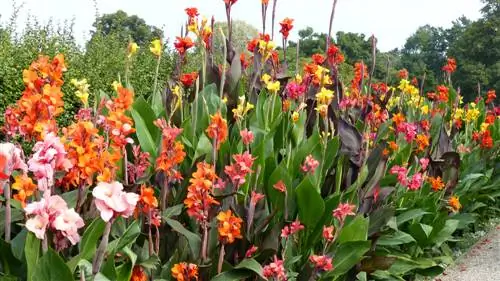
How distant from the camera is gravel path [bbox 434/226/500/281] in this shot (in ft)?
13.4

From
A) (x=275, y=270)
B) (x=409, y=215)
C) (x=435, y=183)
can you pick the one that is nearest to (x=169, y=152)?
(x=275, y=270)

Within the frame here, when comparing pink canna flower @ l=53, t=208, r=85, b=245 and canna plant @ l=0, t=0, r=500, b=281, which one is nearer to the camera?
pink canna flower @ l=53, t=208, r=85, b=245

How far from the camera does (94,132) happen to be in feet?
5.91

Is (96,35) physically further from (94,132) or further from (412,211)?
(94,132)

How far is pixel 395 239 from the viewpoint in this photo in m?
3.56

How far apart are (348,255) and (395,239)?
920 millimetres

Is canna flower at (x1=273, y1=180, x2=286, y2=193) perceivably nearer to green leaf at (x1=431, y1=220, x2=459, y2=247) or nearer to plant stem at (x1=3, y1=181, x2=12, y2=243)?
plant stem at (x1=3, y1=181, x2=12, y2=243)

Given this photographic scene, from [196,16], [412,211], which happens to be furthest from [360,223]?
[196,16]

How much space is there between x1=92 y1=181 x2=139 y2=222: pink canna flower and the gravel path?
3.05 metres

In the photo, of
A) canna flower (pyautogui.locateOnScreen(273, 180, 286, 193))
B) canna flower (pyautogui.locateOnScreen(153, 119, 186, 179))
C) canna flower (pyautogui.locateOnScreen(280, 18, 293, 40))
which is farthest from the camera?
canna flower (pyautogui.locateOnScreen(280, 18, 293, 40))

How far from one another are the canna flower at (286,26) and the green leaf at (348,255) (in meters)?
1.34

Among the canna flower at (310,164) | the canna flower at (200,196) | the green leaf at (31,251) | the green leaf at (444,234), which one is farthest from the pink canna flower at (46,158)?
the green leaf at (444,234)

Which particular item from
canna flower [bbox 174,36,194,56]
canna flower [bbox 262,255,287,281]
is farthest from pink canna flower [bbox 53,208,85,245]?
canna flower [bbox 174,36,194,56]

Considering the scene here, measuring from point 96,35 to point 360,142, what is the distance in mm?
5423
